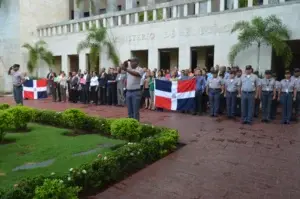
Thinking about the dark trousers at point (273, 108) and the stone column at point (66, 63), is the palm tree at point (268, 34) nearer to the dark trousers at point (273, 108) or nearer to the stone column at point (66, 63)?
the dark trousers at point (273, 108)

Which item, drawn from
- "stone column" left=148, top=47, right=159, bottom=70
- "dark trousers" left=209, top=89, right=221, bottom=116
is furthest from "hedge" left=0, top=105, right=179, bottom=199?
"stone column" left=148, top=47, right=159, bottom=70

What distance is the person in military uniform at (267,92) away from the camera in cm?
945

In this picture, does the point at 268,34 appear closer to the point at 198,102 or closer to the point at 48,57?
the point at 198,102

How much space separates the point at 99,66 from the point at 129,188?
48.0ft

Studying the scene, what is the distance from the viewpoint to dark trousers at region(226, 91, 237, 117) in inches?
391

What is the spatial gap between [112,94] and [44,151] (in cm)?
800

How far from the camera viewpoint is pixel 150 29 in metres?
15.4

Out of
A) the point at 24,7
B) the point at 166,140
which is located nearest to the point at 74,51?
the point at 24,7

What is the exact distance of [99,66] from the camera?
18.5 m

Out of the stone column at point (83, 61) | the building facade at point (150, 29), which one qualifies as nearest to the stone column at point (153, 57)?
the building facade at point (150, 29)

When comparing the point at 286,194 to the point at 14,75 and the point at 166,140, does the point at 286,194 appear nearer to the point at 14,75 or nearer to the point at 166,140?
the point at 166,140

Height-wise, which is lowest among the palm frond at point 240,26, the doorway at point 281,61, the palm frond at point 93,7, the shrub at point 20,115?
the shrub at point 20,115

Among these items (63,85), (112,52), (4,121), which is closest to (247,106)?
(4,121)

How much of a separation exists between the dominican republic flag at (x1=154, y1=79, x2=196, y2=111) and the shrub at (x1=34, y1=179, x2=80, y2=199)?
26.6 ft
